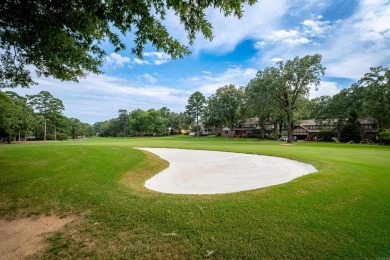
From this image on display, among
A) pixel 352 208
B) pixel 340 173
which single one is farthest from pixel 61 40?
pixel 340 173

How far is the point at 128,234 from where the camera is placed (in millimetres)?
4066

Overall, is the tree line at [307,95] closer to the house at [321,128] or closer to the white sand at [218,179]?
the house at [321,128]

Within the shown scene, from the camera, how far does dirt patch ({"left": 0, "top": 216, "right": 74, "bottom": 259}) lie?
3725mm

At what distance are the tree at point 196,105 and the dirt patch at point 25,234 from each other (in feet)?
220

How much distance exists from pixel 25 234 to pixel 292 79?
41978 mm

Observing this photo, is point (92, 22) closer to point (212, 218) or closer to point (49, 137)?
point (212, 218)

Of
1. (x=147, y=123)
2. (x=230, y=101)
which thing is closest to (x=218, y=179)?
(x=230, y=101)

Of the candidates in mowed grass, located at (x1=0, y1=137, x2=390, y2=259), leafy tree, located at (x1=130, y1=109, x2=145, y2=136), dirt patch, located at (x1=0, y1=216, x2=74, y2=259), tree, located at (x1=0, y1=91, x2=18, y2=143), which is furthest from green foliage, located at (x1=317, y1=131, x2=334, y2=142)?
tree, located at (x1=0, y1=91, x2=18, y2=143)

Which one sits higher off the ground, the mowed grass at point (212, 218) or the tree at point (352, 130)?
the tree at point (352, 130)

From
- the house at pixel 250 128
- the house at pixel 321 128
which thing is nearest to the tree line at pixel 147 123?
the house at pixel 250 128

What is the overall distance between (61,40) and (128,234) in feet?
18.6

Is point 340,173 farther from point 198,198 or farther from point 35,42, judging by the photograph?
point 35,42

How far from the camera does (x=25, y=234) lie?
435 cm

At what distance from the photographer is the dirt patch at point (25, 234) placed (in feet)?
12.2
